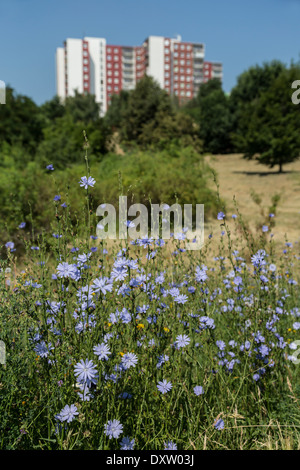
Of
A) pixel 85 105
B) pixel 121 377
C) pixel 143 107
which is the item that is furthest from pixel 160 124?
pixel 121 377

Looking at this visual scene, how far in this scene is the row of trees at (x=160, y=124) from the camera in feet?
43.8

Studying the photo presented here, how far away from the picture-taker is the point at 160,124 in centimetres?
2100

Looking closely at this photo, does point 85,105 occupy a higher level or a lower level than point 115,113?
higher

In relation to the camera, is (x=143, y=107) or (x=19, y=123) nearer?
(x=19, y=123)

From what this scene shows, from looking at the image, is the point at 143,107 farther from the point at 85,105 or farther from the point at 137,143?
the point at 85,105

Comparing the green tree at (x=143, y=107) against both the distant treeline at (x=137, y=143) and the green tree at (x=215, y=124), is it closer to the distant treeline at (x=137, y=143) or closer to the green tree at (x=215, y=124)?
the distant treeline at (x=137, y=143)

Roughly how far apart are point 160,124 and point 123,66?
63183mm

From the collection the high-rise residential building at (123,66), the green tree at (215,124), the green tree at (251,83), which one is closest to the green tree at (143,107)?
the green tree at (215,124)

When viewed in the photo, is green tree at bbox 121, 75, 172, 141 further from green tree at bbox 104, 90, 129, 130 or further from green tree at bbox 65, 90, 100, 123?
green tree at bbox 65, 90, 100, 123

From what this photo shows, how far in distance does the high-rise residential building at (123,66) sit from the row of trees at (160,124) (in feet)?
125

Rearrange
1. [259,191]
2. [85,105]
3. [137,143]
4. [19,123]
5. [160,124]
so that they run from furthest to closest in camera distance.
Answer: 1. [85,105]
2. [137,143]
3. [160,124]
4. [259,191]
5. [19,123]

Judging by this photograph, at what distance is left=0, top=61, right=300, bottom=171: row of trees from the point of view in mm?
13359

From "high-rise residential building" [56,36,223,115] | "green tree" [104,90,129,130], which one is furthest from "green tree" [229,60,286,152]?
"high-rise residential building" [56,36,223,115]
